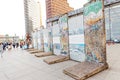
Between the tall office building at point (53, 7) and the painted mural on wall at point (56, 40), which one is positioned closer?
the painted mural on wall at point (56, 40)

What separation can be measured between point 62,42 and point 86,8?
381 centimetres

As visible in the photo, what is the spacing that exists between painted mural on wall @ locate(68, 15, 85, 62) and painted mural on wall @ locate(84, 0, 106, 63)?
1.20 m

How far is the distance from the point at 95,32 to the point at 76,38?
2.35 m

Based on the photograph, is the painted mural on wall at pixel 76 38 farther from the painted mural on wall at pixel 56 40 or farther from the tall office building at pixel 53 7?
the tall office building at pixel 53 7

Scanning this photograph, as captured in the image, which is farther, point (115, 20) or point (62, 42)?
point (115, 20)

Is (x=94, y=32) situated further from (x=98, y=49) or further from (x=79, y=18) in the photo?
(x=79, y=18)

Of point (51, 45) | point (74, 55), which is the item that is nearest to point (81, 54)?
point (74, 55)

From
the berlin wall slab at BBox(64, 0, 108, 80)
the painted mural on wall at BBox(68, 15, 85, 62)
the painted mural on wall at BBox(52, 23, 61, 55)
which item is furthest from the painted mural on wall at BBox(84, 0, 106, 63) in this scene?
the painted mural on wall at BBox(52, 23, 61, 55)

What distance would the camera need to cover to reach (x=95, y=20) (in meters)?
5.71

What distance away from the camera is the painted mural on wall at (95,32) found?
5457 millimetres

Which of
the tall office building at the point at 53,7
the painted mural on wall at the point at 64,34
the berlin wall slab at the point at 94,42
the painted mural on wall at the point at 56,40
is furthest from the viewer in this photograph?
the tall office building at the point at 53,7

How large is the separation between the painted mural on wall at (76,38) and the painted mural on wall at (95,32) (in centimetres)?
120

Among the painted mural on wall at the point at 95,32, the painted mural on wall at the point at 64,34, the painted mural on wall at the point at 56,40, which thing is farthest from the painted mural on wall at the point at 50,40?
the painted mural on wall at the point at 95,32

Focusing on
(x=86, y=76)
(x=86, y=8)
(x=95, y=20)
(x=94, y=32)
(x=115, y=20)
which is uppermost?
(x=115, y=20)
